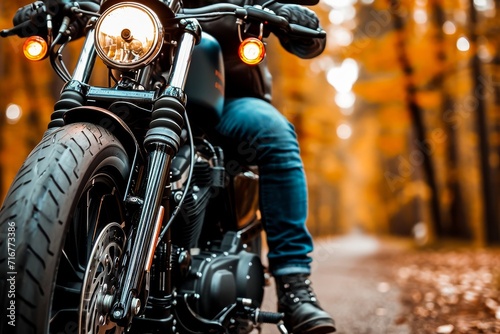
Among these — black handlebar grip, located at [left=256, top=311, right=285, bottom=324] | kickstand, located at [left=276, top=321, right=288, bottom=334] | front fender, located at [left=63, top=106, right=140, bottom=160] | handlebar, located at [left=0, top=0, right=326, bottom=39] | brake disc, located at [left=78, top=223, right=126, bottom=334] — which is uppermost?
handlebar, located at [left=0, top=0, right=326, bottom=39]

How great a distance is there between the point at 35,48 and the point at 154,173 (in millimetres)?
768

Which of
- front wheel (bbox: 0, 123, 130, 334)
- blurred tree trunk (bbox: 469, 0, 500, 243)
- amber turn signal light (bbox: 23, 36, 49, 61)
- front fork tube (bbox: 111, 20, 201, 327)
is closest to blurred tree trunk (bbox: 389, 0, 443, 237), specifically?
blurred tree trunk (bbox: 469, 0, 500, 243)

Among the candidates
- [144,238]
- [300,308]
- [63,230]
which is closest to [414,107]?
[300,308]

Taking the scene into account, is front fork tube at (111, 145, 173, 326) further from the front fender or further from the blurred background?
the blurred background

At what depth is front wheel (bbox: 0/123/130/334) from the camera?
117 centimetres

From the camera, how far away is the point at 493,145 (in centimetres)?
1357

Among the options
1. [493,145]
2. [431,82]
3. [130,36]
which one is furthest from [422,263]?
[130,36]

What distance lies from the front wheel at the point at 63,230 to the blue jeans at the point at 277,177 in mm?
716

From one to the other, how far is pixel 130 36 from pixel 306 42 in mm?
882

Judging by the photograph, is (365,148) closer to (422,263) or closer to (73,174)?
(422,263)

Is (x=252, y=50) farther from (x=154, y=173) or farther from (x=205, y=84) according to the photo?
(x=154, y=173)

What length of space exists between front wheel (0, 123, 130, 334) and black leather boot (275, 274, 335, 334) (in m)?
0.80

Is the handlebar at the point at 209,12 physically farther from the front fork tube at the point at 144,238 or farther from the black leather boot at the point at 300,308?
the black leather boot at the point at 300,308

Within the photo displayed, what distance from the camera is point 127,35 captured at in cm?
157
